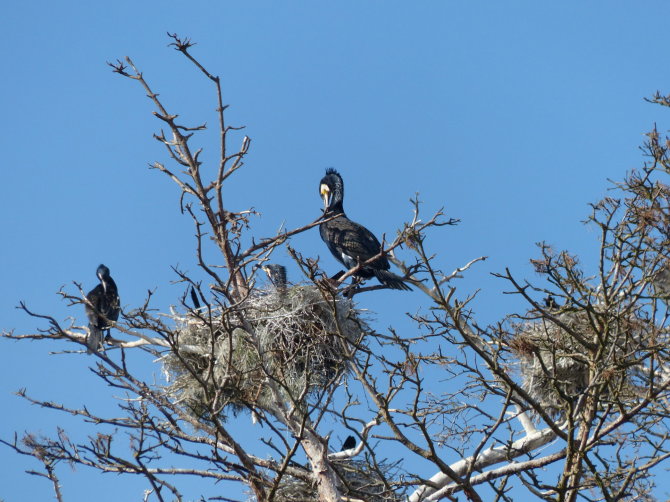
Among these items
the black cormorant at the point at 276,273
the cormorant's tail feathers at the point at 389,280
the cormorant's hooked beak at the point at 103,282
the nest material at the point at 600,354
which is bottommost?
the nest material at the point at 600,354

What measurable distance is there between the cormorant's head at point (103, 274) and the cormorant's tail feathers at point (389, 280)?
3.28 meters

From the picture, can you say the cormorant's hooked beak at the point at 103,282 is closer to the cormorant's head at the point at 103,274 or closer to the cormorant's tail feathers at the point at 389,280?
the cormorant's head at the point at 103,274

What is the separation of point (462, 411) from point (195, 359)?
3.22 meters

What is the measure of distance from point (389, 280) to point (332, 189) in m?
2.54

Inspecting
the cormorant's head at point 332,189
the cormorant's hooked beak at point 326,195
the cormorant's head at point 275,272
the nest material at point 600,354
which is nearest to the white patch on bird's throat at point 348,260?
the cormorant's head at point 275,272

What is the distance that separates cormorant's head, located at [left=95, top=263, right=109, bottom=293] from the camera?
1089 centimetres

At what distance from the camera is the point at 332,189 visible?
1195 cm

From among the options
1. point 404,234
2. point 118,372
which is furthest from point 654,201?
point 118,372

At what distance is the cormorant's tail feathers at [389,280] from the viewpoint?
963 centimetres

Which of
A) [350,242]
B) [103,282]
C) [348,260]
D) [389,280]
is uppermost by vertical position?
[103,282]

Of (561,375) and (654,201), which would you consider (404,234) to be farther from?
(561,375)

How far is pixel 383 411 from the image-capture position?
4992mm

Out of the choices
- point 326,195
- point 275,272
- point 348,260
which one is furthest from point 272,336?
point 326,195

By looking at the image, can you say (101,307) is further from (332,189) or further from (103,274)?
(332,189)
